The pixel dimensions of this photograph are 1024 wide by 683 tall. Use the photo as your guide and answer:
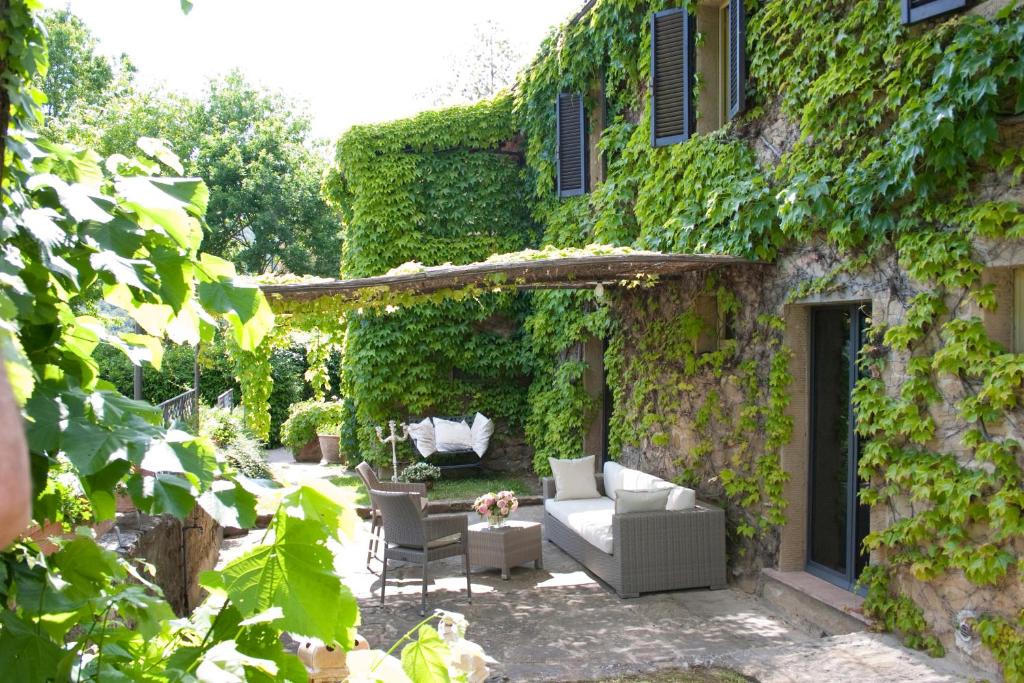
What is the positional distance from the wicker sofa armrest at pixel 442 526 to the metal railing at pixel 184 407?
218 centimetres

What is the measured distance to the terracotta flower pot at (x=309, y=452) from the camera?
1580 cm

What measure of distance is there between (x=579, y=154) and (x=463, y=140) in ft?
9.27

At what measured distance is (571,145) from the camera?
10.1 meters

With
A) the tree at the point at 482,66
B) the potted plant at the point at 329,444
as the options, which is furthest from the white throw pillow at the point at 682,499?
the tree at the point at 482,66

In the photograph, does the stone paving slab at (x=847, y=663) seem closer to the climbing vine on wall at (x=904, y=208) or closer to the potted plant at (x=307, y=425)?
the climbing vine on wall at (x=904, y=208)

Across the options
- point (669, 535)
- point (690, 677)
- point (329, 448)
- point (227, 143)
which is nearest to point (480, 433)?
point (329, 448)

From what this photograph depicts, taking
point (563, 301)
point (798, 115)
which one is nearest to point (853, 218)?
point (798, 115)

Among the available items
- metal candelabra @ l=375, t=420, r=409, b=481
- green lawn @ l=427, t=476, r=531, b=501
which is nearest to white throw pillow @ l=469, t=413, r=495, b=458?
green lawn @ l=427, t=476, r=531, b=501

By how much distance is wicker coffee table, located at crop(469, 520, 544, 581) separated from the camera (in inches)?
287

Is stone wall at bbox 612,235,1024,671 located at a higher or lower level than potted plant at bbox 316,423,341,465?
higher

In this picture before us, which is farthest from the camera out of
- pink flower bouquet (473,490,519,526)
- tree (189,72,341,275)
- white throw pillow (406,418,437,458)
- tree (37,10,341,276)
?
tree (189,72,341,275)

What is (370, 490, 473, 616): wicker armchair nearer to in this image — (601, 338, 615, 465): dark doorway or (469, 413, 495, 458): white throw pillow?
(601, 338, 615, 465): dark doorway

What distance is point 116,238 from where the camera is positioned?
3.98 feet

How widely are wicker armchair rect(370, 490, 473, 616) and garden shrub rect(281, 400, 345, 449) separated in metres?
8.95
